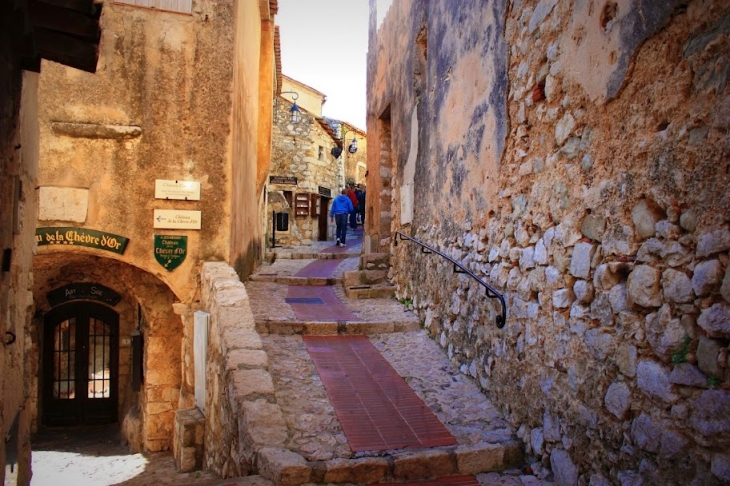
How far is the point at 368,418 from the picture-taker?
163 inches

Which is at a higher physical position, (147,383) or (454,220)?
(454,220)

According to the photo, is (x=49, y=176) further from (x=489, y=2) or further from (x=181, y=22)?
(x=489, y=2)

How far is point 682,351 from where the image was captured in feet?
7.52

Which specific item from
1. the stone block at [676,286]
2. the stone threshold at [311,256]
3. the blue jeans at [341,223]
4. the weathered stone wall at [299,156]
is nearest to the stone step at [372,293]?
the stone threshold at [311,256]

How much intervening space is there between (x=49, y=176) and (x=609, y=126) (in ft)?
20.7

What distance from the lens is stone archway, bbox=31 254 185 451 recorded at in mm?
8388

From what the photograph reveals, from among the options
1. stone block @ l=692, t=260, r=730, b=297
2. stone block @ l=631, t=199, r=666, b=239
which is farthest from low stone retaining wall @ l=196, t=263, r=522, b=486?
stone block @ l=692, t=260, r=730, b=297

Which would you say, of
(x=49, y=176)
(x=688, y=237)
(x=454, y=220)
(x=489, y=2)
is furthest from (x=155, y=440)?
(x=688, y=237)

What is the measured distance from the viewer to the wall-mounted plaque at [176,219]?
22.7ft

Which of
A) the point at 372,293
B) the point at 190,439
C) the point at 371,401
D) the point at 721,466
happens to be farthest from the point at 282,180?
the point at 721,466

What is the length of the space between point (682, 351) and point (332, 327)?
14.2ft

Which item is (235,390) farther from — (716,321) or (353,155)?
(353,155)

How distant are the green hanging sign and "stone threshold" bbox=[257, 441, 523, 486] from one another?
407 centimetres

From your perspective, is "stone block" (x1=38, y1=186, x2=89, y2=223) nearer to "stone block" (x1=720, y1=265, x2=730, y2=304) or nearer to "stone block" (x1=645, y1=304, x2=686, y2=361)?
"stone block" (x1=645, y1=304, x2=686, y2=361)
